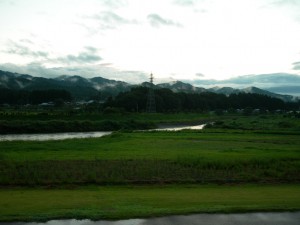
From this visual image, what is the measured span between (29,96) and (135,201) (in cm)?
16584

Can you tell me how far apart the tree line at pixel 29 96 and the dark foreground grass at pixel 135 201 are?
14715cm

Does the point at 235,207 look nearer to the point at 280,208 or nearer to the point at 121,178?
the point at 280,208

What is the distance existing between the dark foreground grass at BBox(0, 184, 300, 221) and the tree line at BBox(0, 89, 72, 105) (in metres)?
147

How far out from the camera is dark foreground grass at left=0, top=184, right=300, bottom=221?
12992mm

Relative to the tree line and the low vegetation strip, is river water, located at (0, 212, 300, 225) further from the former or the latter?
the tree line

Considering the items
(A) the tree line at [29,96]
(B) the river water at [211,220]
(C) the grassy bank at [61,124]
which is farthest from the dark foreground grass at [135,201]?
(A) the tree line at [29,96]

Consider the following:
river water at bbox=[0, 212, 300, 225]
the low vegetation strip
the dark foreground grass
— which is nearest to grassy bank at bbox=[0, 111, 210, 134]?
the low vegetation strip

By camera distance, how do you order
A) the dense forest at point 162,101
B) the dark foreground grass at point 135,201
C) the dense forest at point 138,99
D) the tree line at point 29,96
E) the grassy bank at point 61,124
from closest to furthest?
the dark foreground grass at point 135,201 → the grassy bank at point 61,124 → the dense forest at point 162,101 → the dense forest at point 138,99 → the tree line at point 29,96

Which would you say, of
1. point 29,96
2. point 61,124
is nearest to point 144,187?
point 61,124

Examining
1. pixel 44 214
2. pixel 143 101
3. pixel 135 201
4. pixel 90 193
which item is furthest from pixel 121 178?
pixel 143 101

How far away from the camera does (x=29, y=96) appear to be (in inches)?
6722

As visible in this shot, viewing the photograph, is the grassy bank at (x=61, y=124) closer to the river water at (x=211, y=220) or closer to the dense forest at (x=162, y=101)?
the dense forest at (x=162, y=101)

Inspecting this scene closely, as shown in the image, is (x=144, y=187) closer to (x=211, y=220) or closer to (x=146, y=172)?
(x=146, y=172)

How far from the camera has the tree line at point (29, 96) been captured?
542 feet
